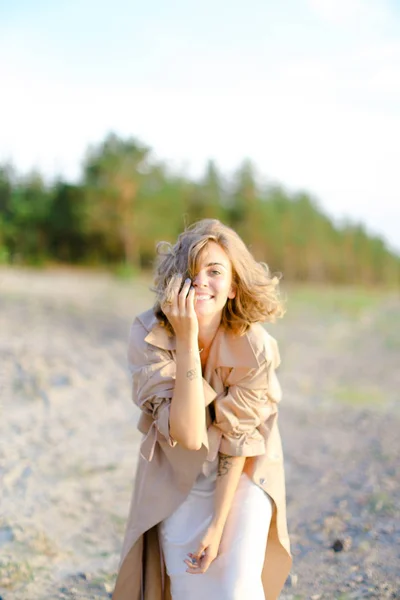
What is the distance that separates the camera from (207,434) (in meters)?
2.37

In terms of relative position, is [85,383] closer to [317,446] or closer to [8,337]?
[8,337]

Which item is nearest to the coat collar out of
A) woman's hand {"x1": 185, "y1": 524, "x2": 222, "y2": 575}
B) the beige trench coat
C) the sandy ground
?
the beige trench coat

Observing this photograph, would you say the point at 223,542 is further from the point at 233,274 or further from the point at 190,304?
the point at 233,274

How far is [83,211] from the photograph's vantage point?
437 inches

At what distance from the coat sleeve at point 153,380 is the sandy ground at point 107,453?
1.16m

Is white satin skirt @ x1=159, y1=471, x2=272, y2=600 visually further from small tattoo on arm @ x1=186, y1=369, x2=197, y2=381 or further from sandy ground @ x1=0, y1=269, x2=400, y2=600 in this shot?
sandy ground @ x1=0, y1=269, x2=400, y2=600

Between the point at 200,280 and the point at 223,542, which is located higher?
the point at 200,280

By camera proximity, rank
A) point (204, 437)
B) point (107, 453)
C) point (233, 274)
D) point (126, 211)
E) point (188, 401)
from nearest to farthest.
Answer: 1. point (188, 401)
2. point (204, 437)
3. point (233, 274)
4. point (107, 453)
5. point (126, 211)

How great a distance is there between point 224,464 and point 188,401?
0.33m

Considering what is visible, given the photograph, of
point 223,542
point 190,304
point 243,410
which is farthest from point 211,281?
point 223,542

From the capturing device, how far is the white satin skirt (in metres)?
2.18

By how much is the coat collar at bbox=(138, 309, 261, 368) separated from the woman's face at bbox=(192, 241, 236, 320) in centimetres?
11

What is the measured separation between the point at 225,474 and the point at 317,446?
10.2 ft

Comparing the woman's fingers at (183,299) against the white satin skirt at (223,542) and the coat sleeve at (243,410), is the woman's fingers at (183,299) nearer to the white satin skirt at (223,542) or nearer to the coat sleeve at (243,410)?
the coat sleeve at (243,410)
